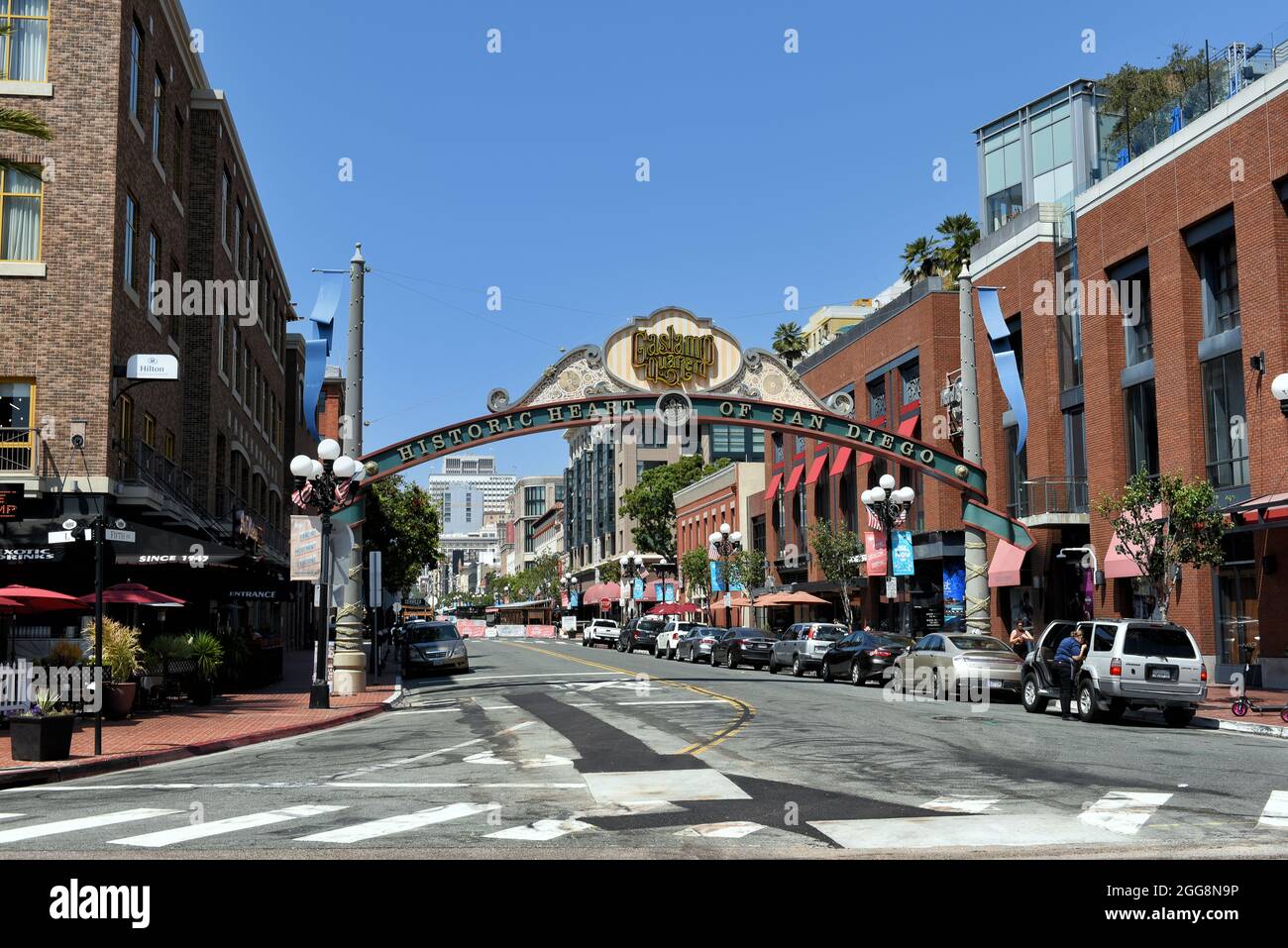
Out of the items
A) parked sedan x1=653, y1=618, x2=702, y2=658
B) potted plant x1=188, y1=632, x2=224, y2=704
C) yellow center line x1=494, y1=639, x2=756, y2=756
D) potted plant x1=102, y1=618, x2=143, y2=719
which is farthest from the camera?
parked sedan x1=653, y1=618, x2=702, y2=658

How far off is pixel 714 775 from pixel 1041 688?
1147 centimetres

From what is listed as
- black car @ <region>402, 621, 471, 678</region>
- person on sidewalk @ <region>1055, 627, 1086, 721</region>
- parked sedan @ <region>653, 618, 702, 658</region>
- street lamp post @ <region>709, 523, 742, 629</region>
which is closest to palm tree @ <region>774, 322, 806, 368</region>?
street lamp post @ <region>709, 523, 742, 629</region>

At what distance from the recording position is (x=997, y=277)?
1633 inches

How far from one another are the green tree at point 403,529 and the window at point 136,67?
27.1 m

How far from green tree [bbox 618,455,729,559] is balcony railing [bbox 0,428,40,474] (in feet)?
247

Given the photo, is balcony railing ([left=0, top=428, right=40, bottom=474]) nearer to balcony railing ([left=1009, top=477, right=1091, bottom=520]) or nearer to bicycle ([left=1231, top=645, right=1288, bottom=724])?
bicycle ([left=1231, top=645, right=1288, bottom=724])

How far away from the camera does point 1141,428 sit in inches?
1334

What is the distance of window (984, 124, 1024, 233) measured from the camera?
47750 millimetres

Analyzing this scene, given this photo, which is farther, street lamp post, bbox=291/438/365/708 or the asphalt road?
street lamp post, bbox=291/438/365/708

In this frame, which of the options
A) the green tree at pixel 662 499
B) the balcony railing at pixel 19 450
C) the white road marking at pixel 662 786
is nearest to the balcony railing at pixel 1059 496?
the white road marking at pixel 662 786

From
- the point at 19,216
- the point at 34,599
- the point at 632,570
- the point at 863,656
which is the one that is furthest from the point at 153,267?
the point at 632,570

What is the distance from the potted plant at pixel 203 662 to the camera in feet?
79.1

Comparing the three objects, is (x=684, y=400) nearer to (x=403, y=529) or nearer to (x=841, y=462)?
(x=841, y=462)

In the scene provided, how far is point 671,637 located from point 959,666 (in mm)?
30014
